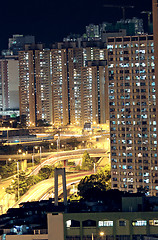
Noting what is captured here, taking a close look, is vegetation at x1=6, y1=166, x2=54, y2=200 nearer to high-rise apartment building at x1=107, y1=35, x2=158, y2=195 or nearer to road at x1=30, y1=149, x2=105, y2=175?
road at x1=30, y1=149, x2=105, y2=175

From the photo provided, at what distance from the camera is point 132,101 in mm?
29953

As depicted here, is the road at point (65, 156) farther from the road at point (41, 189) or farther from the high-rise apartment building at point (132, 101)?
the high-rise apartment building at point (132, 101)

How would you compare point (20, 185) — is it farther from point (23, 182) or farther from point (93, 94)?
point (93, 94)

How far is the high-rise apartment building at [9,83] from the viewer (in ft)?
271

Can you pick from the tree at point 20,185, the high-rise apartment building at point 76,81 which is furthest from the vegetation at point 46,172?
the high-rise apartment building at point 76,81

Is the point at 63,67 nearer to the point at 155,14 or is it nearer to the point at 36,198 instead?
the point at 36,198

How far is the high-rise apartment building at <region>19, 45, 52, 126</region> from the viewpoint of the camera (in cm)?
6252

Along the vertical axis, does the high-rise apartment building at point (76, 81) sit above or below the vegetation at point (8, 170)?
above

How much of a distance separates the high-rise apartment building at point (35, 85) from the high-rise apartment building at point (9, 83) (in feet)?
61.7

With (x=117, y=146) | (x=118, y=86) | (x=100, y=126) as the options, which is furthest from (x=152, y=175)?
(x=100, y=126)

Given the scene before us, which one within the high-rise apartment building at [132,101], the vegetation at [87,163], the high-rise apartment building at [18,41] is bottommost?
the vegetation at [87,163]

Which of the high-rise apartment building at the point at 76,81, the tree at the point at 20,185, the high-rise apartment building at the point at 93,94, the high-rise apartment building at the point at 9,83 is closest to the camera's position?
the tree at the point at 20,185

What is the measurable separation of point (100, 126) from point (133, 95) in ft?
88.6

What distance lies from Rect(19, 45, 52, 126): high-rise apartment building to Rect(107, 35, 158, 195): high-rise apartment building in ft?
106
